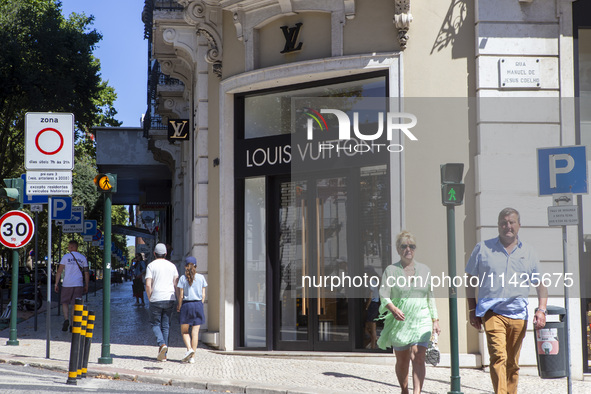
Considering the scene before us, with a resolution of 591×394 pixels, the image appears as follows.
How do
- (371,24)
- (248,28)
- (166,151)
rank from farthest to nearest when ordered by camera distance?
(166,151) → (248,28) → (371,24)

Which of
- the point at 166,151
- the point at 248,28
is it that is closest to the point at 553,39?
the point at 248,28

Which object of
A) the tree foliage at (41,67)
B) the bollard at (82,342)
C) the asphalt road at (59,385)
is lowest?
the asphalt road at (59,385)

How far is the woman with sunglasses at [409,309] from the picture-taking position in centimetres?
855

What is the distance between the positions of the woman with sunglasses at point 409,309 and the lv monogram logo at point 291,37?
18.3 feet

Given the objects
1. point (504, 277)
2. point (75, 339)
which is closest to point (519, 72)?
point (504, 277)

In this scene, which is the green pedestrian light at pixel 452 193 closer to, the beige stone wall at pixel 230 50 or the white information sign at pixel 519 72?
the white information sign at pixel 519 72

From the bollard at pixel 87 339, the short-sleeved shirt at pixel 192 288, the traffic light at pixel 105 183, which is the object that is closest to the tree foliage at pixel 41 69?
the traffic light at pixel 105 183

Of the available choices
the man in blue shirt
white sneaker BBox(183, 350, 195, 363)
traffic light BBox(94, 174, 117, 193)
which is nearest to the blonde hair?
the man in blue shirt

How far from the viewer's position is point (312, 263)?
13.2 m

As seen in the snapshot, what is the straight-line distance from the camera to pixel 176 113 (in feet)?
75.7

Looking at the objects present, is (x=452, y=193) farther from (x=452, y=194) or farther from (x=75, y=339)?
(x=75, y=339)

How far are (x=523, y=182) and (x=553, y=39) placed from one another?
6.80ft

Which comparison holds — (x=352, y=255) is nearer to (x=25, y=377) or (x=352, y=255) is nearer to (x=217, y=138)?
(x=217, y=138)

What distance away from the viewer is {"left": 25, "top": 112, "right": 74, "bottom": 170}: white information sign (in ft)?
43.5
